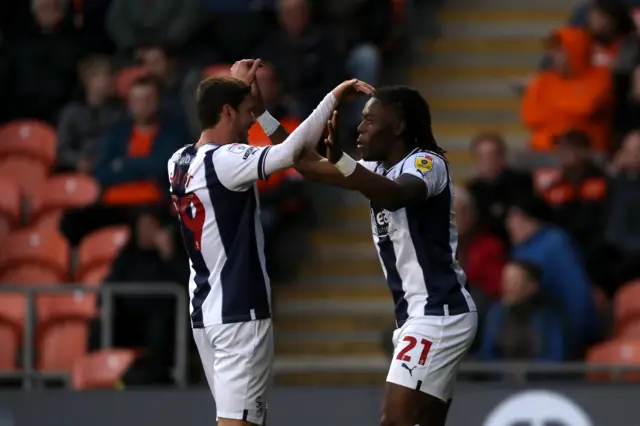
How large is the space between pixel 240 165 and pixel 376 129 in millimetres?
688

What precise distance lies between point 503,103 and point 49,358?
15.5 ft

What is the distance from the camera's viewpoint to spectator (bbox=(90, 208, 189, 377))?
10734 millimetres

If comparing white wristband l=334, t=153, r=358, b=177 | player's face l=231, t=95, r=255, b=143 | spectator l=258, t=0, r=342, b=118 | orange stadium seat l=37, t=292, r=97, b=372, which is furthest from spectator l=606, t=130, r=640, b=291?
white wristband l=334, t=153, r=358, b=177

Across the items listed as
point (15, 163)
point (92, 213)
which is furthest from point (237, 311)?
point (15, 163)

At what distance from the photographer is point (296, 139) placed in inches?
257

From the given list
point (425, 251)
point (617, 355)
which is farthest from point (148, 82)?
point (425, 251)

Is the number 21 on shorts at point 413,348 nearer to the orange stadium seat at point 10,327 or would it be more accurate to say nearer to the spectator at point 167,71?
the orange stadium seat at point 10,327

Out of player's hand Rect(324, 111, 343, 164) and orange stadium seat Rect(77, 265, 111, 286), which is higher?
player's hand Rect(324, 111, 343, 164)

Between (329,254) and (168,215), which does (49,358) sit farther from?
(329,254)

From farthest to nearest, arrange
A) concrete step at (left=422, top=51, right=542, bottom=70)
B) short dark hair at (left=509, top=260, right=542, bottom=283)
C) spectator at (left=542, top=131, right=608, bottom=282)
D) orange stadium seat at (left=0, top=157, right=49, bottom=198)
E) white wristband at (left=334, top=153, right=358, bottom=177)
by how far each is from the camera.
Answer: concrete step at (left=422, top=51, right=542, bottom=70) < orange stadium seat at (left=0, top=157, right=49, bottom=198) < spectator at (left=542, top=131, right=608, bottom=282) < short dark hair at (left=509, top=260, right=542, bottom=283) < white wristband at (left=334, top=153, right=358, bottom=177)

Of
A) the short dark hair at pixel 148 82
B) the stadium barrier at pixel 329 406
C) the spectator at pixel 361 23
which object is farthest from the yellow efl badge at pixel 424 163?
the spectator at pixel 361 23

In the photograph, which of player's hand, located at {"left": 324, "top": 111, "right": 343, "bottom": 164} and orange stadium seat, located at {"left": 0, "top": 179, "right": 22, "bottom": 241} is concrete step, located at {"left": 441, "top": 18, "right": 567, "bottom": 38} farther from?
player's hand, located at {"left": 324, "top": 111, "right": 343, "bottom": 164}

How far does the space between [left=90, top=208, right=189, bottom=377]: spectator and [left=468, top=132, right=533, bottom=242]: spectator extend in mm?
2260

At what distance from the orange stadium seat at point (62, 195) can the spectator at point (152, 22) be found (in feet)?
5.39
